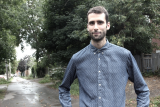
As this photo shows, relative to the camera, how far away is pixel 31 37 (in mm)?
25094

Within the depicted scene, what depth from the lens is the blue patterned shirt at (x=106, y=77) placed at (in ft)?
6.12

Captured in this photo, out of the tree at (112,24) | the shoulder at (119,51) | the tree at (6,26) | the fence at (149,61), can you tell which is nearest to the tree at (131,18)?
the tree at (112,24)

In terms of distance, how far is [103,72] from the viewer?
191 centimetres

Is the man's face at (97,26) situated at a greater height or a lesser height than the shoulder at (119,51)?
greater

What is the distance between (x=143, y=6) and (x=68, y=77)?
10298 millimetres

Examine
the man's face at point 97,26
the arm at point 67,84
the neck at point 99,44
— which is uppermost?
the man's face at point 97,26

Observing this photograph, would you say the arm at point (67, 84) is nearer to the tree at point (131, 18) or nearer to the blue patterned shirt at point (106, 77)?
the blue patterned shirt at point (106, 77)

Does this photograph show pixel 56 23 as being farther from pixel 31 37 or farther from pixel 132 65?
pixel 132 65

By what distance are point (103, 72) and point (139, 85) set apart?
1.26 feet

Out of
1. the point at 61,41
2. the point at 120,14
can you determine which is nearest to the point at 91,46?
the point at 120,14

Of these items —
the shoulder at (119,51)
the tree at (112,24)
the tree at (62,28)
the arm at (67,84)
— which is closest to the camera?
the shoulder at (119,51)

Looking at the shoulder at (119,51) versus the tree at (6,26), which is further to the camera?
the tree at (6,26)

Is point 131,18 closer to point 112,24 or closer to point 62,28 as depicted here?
point 112,24

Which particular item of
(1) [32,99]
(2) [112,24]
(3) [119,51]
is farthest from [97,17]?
(2) [112,24]
